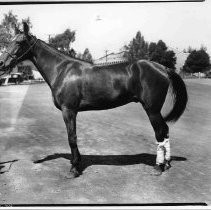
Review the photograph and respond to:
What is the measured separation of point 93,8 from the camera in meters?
6.09

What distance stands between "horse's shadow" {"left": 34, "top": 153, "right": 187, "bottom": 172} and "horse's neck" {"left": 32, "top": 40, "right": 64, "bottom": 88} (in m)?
1.80

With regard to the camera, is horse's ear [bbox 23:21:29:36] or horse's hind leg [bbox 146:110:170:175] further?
horse's hind leg [bbox 146:110:170:175]

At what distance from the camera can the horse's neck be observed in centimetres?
636

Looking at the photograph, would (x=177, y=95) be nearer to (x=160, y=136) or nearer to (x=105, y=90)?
(x=160, y=136)

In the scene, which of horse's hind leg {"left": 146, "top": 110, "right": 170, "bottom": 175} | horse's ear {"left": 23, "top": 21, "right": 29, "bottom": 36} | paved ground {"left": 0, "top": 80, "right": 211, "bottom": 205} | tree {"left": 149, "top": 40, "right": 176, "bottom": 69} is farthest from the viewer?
tree {"left": 149, "top": 40, "right": 176, "bottom": 69}

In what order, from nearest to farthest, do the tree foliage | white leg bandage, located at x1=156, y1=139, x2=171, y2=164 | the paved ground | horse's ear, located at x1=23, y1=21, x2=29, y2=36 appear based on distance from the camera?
the paved ground → horse's ear, located at x1=23, y1=21, x2=29, y2=36 → white leg bandage, located at x1=156, y1=139, x2=171, y2=164 → the tree foliage

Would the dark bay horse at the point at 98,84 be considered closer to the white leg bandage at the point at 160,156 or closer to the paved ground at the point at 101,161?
the white leg bandage at the point at 160,156

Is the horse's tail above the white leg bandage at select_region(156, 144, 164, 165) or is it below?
above

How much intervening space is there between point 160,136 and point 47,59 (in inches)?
102

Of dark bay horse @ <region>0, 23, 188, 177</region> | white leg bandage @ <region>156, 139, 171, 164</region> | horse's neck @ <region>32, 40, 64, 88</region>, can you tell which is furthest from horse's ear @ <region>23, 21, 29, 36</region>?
white leg bandage @ <region>156, 139, 171, 164</region>

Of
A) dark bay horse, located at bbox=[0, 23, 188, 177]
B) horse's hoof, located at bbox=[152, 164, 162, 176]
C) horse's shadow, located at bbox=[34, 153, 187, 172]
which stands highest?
dark bay horse, located at bbox=[0, 23, 188, 177]

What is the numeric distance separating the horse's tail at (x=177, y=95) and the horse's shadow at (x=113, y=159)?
3.68 ft

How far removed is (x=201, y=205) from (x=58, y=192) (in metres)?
2.23

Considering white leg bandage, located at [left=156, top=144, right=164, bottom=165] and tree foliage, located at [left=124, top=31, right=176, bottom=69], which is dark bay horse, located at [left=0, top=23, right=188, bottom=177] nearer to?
white leg bandage, located at [left=156, top=144, right=164, bottom=165]
